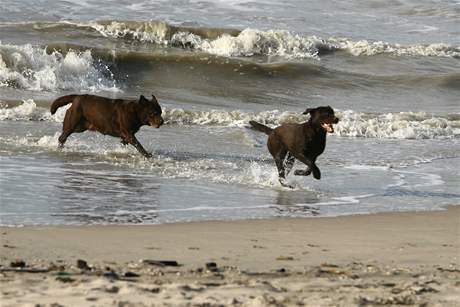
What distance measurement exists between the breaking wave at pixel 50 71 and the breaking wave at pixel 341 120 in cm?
299

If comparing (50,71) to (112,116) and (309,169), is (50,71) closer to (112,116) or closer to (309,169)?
(112,116)

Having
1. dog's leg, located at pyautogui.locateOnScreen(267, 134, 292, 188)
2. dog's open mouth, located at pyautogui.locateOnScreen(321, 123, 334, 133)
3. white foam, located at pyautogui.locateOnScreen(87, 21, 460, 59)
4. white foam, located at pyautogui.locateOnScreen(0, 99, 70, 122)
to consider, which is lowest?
white foam, located at pyautogui.locateOnScreen(0, 99, 70, 122)

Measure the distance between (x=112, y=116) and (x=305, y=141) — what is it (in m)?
2.79

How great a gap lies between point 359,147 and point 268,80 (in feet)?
26.5

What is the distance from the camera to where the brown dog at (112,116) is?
1262cm

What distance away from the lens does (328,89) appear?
71.5 ft

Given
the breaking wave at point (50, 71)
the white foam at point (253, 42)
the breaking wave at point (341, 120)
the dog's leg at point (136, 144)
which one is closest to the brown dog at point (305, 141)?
the dog's leg at point (136, 144)

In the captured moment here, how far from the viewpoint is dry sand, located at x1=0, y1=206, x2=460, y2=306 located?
17.8ft

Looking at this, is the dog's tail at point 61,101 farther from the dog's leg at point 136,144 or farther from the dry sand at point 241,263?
the dry sand at point 241,263

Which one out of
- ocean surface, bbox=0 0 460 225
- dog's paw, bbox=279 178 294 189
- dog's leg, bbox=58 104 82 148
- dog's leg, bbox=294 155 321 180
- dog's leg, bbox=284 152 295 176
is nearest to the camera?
ocean surface, bbox=0 0 460 225

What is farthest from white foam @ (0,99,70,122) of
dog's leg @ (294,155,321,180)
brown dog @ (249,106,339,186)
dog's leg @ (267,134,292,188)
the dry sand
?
the dry sand

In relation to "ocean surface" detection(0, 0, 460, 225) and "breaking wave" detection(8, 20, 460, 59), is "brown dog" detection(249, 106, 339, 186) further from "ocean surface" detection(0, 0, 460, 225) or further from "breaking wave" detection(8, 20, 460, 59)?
"breaking wave" detection(8, 20, 460, 59)

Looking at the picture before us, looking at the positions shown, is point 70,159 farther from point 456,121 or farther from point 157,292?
point 456,121

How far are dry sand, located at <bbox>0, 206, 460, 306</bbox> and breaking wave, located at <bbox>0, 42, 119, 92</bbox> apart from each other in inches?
422
